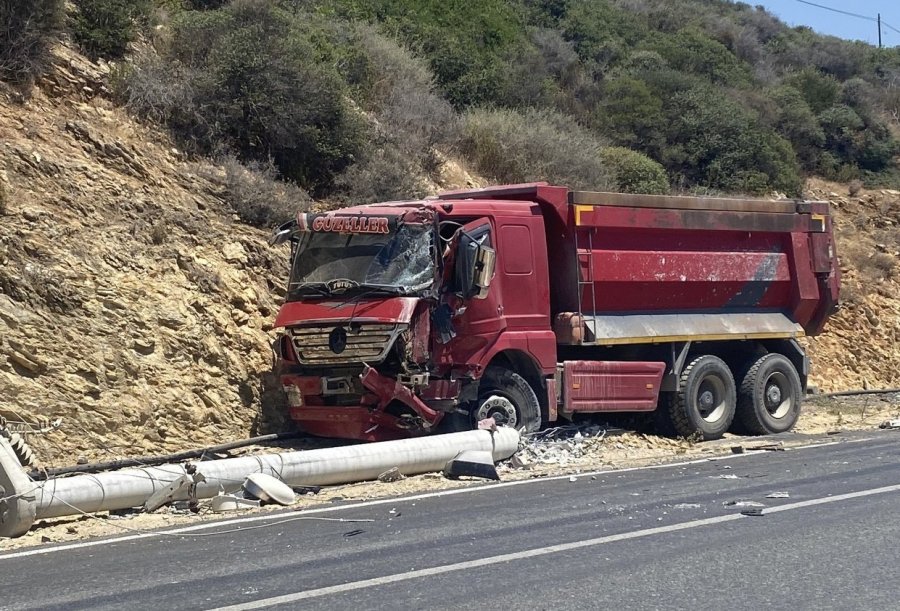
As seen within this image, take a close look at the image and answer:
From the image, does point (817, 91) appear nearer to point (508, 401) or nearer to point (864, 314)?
point (864, 314)

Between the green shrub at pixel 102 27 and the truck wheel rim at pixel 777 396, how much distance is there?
36.0 ft

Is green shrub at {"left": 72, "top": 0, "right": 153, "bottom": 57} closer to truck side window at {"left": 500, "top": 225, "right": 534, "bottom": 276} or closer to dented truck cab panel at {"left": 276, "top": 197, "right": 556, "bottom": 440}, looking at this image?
dented truck cab panel at {"left": 276, "top": 197, "right": 556, "bottom": 440}

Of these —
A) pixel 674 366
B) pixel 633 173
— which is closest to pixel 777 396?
pixel 674 366

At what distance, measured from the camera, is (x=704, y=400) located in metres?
14.4

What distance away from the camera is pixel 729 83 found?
35781mm

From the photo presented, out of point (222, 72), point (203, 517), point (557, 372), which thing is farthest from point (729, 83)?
point (203, 517)

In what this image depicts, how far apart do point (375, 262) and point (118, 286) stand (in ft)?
10.2

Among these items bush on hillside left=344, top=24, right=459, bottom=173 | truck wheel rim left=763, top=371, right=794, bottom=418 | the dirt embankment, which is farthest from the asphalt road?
the dirt embankment

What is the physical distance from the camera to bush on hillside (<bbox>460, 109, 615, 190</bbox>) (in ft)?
70.8

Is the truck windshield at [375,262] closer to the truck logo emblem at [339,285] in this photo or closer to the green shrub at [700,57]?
the truck logo emblem at [339,285]

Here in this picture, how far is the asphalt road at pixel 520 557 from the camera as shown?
5.95m

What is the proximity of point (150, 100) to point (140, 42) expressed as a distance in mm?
2246

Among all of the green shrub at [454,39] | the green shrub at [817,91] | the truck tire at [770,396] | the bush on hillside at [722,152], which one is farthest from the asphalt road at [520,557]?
the green shrub at [817,91]

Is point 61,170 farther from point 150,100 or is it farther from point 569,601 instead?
point 569,601
